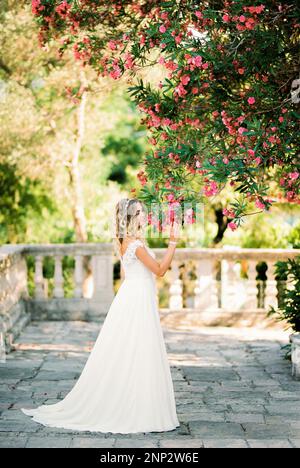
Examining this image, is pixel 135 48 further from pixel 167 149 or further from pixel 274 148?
pixel 274 148

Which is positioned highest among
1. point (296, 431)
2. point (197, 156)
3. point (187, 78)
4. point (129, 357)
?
point (187, 78)

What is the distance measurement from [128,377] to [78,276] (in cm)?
671

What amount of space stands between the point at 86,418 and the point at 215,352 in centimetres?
400

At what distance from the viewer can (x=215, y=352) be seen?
10.3 meters

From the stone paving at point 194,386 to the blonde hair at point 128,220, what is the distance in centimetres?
154

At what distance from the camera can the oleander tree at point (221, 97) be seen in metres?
6.89

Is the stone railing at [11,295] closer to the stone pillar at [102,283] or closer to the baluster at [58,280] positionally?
the baluster at [58,280]

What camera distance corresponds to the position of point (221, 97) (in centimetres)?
771

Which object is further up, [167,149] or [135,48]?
[135,48]

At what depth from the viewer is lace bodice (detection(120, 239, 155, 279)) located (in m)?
6.57

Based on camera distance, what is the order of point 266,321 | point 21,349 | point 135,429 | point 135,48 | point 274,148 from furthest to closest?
point 266,321 → point 21,349 → point 135,48 → point 274,148 → point 135,429

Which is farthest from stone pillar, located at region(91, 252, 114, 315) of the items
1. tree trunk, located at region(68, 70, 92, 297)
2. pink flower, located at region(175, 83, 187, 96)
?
pink flower, located at region(175, 83, 187, 96)

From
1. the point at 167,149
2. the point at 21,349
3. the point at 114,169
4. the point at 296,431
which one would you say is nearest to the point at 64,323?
the point at 21,349

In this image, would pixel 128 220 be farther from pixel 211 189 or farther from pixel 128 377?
pixel 128 377
